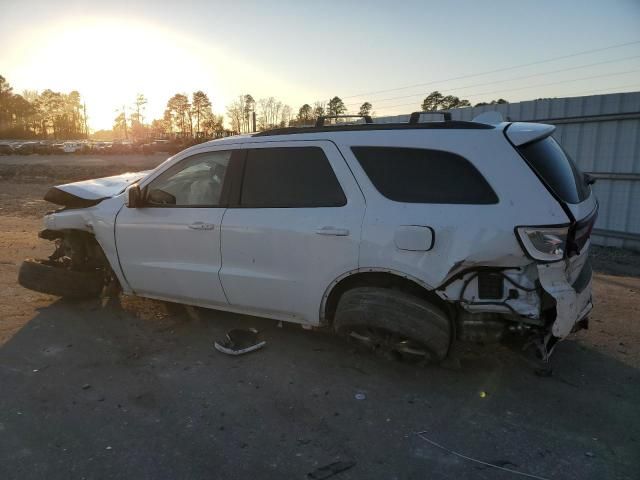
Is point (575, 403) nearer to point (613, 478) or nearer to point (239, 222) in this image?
point (613, 478)

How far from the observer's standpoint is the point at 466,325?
3.36 meters

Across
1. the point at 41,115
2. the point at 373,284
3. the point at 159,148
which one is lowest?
the point at 373,284

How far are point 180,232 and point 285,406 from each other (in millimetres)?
1840

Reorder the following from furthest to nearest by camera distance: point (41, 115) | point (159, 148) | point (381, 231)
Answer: point (41, 115)
point (159, 148)
point (381, 231)

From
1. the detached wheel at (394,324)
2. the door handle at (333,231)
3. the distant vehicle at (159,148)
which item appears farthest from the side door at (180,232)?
the distant vehicle at (159,148)

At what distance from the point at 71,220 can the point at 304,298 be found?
2.73m

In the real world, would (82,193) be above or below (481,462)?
above

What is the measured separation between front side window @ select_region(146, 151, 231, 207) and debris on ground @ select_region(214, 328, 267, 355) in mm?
1178

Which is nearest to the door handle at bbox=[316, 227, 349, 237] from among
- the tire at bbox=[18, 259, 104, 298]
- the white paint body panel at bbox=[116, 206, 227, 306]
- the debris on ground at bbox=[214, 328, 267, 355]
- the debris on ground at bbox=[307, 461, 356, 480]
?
the white paint body panel at bbox=[116, 206, 227, 306]

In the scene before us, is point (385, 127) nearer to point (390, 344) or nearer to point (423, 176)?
point (423, 176)

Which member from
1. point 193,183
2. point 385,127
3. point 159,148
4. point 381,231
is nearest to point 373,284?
point 381,231

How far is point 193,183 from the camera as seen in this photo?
4.39 metres

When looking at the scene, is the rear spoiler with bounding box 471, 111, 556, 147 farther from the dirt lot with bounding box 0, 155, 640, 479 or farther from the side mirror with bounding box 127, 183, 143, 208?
the side mirror with bounding box 127, 183, 143, 208

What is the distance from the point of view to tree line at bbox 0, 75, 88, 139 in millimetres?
102062
